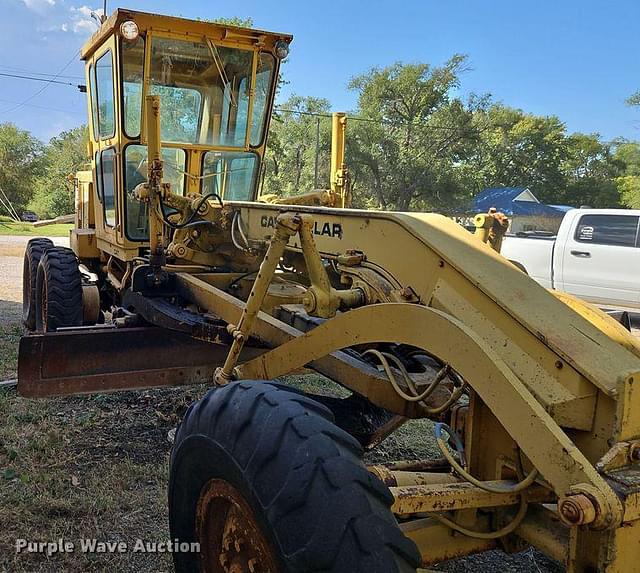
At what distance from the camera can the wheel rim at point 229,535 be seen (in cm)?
211

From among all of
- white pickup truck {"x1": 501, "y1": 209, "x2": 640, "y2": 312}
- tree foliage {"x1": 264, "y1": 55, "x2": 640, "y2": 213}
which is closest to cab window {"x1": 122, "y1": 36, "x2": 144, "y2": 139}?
white pickup truck {"x1": 501, "y1": 209, "x2": 640, "y2": 312}

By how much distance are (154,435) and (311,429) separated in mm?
2865

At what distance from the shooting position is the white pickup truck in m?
9.94

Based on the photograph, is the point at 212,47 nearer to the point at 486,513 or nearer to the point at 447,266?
→ the point at 447,266

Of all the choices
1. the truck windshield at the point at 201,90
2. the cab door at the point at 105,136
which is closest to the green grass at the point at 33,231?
the cab door at the point at 105,136

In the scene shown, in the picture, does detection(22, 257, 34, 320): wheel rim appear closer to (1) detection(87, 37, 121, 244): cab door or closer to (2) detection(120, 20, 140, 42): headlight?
(1) detection(87, 37, 121, 244): cab door

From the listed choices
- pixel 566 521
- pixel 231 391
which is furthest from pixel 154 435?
pixel 566 521

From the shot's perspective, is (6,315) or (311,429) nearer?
(311,429)

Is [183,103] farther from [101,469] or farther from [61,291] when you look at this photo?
[101,469]

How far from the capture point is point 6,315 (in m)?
8.74

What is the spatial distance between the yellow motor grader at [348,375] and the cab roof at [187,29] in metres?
0.02

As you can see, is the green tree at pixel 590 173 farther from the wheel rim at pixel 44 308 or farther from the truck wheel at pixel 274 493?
the truck wheel at pixel 274 493

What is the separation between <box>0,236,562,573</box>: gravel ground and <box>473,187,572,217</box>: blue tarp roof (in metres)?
34.3

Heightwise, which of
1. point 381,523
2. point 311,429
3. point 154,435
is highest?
point 311,429
